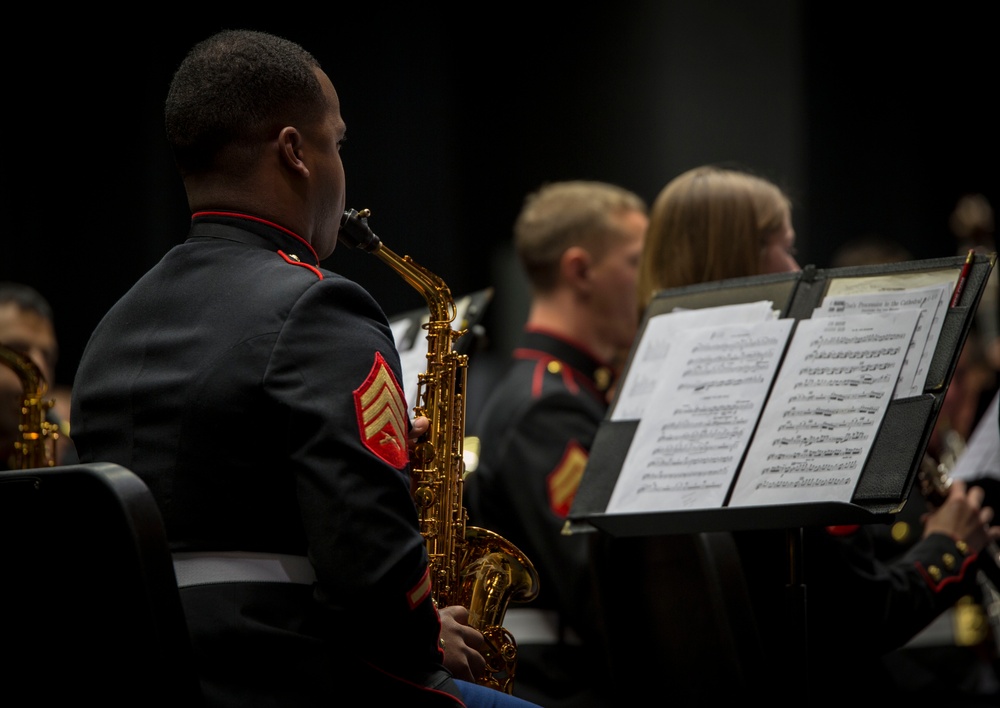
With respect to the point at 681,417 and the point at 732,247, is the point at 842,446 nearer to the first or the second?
the point at 681,417

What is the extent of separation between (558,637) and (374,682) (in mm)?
1662

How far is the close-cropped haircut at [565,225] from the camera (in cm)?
372

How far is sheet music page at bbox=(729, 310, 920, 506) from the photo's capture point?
6.38 feet

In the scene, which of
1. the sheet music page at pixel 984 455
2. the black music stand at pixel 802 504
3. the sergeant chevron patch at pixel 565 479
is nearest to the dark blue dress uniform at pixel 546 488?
the sergeant chevron patch at pixel 565 479

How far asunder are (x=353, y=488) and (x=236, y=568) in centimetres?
20

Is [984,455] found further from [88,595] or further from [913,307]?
[88,595]

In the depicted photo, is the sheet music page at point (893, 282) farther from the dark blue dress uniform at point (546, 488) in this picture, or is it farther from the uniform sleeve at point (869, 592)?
the dark blue dress uniform at point (546, 488)

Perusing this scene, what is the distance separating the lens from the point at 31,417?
8.70 ft

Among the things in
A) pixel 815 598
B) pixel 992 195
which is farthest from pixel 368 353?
pixel 992 195

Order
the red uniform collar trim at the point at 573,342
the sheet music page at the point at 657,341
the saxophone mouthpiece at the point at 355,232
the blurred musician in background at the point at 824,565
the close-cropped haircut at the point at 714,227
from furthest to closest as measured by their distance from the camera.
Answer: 1. the red uniform collar trim at the point at 573,342
2. the close-cropped haircut at the point at 714,227
3. the blurred musician in background at the point at 824,565
4. the sheet music page at the point at 657,341
5. the saxophone mouthpiece at the point at 355,232

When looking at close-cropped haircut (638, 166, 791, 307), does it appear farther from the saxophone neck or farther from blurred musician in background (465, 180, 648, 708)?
the saxophone neck

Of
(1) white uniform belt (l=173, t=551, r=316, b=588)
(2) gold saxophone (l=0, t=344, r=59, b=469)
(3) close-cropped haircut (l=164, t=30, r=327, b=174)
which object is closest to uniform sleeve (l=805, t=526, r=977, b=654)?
(1) white uniform belt (l=173, t=551, r=316, b=588)

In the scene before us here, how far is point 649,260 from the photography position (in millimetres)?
2832

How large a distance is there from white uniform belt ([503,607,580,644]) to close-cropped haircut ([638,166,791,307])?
38.9 inches
